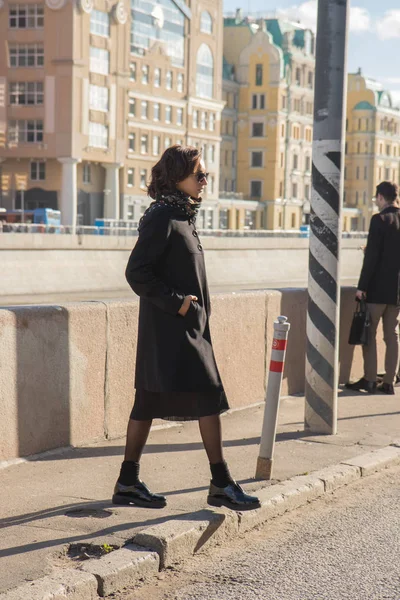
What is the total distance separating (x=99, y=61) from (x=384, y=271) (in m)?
67.5

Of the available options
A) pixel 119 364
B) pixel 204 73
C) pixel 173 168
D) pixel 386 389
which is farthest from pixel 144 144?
pixel 173 168

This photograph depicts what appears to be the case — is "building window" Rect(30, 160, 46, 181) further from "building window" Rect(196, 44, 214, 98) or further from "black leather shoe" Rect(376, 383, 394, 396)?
"black leather shoe" Rect(376, 383, 394, 396)

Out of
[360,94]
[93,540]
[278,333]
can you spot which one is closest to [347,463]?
[278,333]

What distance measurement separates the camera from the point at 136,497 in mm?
5855

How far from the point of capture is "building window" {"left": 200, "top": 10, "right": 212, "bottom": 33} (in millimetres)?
92875

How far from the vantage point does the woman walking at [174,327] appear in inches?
222

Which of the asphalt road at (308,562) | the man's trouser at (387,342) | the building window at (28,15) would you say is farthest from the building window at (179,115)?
the asphalt road at (308,562)

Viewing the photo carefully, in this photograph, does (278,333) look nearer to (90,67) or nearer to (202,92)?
(90,67)

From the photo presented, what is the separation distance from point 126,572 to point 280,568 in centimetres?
75

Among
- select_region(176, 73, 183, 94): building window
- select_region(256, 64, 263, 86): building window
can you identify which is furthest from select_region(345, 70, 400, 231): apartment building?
select_region(176, 73, 183, 94): building window

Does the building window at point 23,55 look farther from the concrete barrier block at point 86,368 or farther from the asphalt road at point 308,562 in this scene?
the asphalt road at point 308,562

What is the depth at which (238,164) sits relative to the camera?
358ft

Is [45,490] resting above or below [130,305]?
below

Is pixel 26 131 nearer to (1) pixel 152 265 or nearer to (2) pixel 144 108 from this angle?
(2) pixel 144 108
